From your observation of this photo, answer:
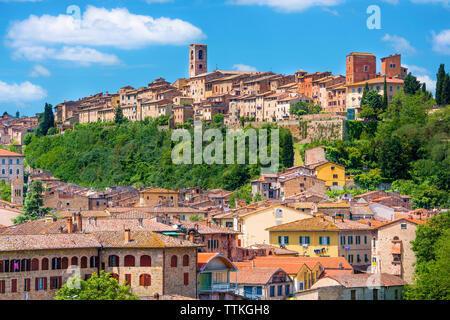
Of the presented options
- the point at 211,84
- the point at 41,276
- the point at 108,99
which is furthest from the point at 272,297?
the point at 108,99

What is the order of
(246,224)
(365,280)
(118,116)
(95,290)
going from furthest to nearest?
(118,116) → (246,224) → (365,280) → (95,290)

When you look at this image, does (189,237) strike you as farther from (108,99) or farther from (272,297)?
A: (108,99)

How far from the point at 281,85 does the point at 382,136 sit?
26482 millimetres

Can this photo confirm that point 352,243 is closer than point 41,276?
No

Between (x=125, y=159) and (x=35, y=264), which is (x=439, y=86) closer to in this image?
(x=125, y=159)

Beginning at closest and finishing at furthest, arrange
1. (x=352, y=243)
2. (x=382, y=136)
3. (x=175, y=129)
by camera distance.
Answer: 1. (x=352, y=243)
2. (x=382, y=136)
3. (x=175, y=129)

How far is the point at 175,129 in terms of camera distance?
313 feet

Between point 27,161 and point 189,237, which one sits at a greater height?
point 27,161

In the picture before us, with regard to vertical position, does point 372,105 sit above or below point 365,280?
above

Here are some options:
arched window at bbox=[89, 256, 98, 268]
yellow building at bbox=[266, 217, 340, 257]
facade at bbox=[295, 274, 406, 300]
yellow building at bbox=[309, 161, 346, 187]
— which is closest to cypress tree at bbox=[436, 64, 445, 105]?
yellow building at bbox=[309, 161, 346, 187]

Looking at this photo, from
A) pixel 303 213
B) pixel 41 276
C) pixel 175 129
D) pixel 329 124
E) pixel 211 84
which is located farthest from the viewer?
pixel 211 84

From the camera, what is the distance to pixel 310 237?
149 ft

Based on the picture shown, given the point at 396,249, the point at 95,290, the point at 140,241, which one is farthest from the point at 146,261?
the point at 396,249

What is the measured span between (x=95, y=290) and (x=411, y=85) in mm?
59705
